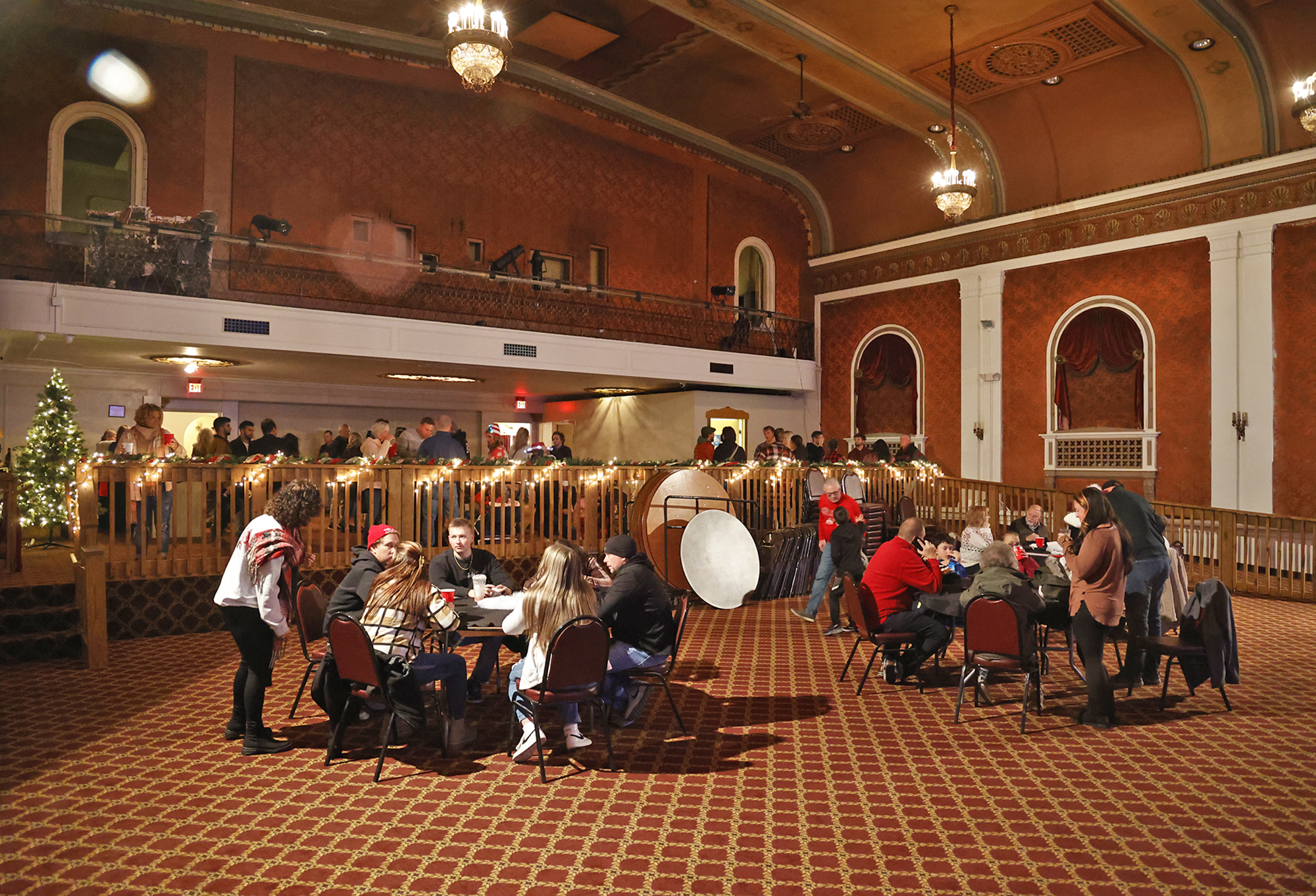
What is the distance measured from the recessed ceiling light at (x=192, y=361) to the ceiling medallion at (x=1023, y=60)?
11.7 meters

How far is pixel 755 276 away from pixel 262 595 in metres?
13.9

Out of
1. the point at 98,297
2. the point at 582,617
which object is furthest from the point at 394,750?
the point at 98,297

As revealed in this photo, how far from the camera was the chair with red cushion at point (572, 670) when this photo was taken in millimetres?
4062

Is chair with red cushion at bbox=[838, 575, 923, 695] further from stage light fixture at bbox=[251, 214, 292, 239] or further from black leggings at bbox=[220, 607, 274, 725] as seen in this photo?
stage light fixture at bbox=[251, 214, 292, 239]

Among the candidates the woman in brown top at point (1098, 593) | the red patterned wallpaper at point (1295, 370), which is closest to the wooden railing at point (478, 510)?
the red patterned wallpaper at point (1295, 370)

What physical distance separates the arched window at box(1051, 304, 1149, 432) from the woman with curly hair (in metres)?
12.2

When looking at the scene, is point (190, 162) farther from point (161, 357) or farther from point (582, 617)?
point (582, 617)

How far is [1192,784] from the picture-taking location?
4.10 meters

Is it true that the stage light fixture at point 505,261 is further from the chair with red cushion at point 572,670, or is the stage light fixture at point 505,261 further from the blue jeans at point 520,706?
the chair with red cushion at point 572,670

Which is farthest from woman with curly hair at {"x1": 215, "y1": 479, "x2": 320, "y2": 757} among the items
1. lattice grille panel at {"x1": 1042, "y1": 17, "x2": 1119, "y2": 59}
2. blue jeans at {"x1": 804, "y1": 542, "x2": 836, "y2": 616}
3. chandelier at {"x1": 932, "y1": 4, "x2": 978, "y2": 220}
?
lattice grille panel at {"x1": 1042, "y1": 17, "x2": 1119, "y2": 59}

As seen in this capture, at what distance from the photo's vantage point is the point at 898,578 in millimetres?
5730

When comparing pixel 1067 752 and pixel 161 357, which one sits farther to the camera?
pixel 161 357

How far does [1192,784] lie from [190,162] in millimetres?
12807

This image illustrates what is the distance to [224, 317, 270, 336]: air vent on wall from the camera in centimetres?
1019
